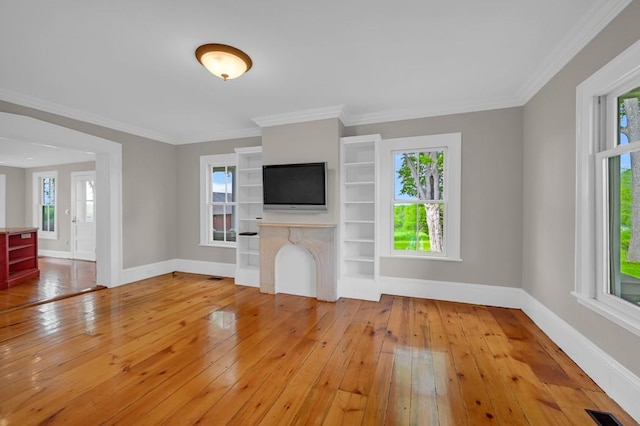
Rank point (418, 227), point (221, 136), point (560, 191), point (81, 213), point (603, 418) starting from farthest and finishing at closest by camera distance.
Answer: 1. point (81, 213)
2. point (221, 136)
3. point (418, 227)
4. point (560, 191)
5. point (603, 418)

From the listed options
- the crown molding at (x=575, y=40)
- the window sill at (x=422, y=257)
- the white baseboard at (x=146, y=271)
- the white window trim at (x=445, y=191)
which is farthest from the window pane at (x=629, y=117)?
the white baseboard at (x=146, y=271)

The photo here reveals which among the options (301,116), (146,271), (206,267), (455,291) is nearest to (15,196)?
(146,271)

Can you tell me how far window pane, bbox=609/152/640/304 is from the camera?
5.99 feet

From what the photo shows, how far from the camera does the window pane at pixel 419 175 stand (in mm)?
3818

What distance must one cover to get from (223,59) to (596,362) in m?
3.72

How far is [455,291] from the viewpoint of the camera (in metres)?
3.69

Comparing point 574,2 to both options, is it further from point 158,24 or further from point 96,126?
point 96,126

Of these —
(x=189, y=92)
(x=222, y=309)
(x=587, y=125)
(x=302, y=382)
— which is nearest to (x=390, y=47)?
(x=587, y=125)

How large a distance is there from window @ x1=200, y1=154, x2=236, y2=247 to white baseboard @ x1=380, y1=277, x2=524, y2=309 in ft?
9.61

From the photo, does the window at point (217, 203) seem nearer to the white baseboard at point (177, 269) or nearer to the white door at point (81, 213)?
the white baseboard at point (177, 269)

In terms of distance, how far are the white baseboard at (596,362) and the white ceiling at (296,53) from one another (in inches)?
90.5

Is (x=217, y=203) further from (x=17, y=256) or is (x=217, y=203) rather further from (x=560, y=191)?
(x=560, y=191)

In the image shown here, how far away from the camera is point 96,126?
418cm

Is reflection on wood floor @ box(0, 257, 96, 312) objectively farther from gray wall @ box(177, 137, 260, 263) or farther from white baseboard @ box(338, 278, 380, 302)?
white baseboard @ box(338, 278, 380, 302)
